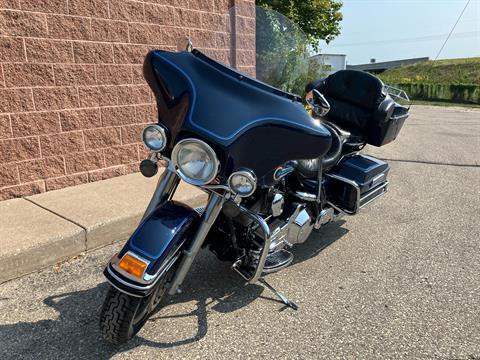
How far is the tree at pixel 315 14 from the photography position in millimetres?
18698

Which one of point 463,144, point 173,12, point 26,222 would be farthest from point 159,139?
point 463,144

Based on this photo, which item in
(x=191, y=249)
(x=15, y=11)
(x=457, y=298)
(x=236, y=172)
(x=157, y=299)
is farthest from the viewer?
(x=15, y=11)

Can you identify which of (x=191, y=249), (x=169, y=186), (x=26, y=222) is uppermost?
(x=169, y=186)

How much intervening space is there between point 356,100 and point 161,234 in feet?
8.99

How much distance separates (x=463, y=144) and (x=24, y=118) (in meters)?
9.02

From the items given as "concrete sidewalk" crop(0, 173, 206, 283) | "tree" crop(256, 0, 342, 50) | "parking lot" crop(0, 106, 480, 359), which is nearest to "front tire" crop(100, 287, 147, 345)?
"parking lot" crop(0, 106, 480, 359)

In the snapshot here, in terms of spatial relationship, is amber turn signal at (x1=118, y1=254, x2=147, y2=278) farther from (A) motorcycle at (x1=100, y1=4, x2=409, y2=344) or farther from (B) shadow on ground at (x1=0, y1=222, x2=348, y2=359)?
(B) shadow on ground at (x1=0, y1=222, x2=348, y2=359)

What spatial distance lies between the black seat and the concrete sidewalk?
5.71 feet

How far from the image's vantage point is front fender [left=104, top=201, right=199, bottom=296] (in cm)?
234

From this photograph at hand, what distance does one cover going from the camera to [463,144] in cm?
1009

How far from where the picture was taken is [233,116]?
8.14 feet

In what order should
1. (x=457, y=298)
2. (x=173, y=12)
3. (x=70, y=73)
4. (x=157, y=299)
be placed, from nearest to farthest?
(x=157, y=299)
(x=457, y=298)
(x=70, y=73)
(x=173, y=12)

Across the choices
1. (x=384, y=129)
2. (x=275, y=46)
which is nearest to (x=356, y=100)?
(x=384, y=129)

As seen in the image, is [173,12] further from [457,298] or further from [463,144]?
[463,144]
